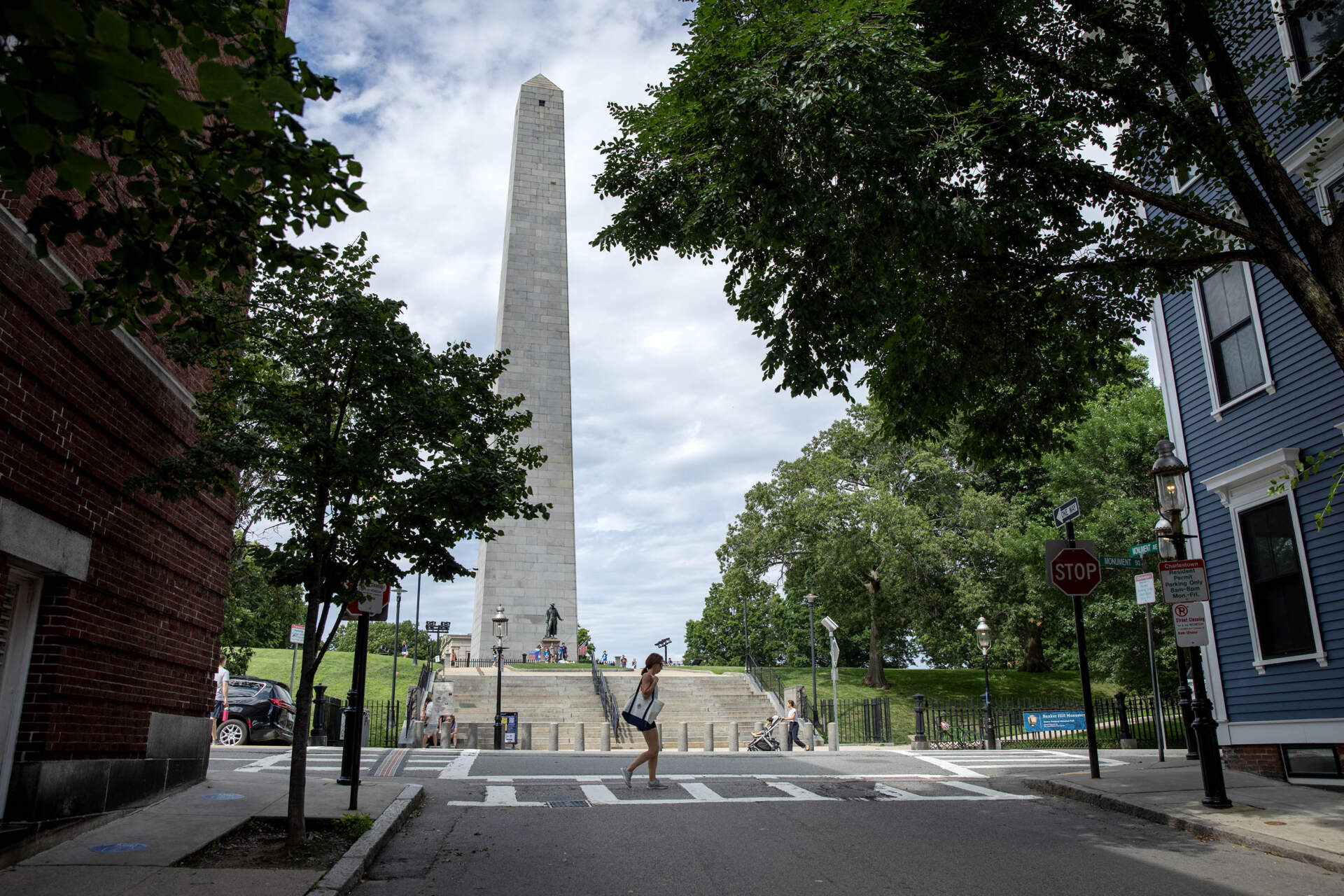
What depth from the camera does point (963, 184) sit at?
31.7 feet

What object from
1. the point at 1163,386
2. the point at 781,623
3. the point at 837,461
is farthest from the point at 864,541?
the point at 781,623

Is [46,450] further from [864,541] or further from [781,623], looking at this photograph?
[781,623]

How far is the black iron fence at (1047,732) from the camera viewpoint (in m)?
22.9

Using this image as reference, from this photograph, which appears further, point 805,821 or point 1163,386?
point 1163,386

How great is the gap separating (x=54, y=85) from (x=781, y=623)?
9250 cm

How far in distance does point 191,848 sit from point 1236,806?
9.48m

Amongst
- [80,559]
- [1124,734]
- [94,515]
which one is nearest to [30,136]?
[80,559]

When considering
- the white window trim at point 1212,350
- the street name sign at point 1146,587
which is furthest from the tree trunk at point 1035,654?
the white window trim at point 1212,350

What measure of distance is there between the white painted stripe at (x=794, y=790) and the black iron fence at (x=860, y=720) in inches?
474

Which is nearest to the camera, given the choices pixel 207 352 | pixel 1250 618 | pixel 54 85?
pixel 54 85

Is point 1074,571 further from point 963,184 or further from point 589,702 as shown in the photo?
point 589,702

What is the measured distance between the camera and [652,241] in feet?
39.3

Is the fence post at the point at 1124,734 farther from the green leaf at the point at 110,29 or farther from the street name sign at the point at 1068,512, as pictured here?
the green leaf at the point at 110,29

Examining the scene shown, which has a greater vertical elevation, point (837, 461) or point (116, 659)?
point (837, 461)
